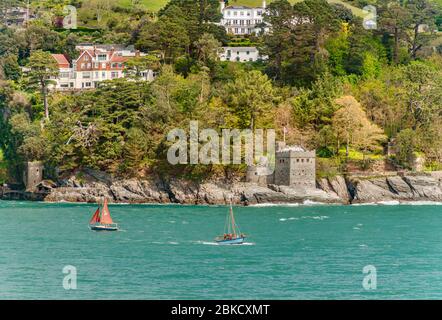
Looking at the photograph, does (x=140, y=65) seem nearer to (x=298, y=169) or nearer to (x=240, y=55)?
(x=240, y=55)

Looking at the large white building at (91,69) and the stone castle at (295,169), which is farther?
the large white building at (91,69)

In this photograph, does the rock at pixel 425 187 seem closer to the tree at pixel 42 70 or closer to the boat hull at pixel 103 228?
the boat hull at pixel 103 228

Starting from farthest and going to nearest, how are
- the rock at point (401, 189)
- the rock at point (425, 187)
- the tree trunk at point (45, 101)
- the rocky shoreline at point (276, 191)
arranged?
the tree trunk at point (45, 101) → the rock at point (425, 187) → the rock at point (401, 189) → the rocky shoreline at point (276, 191)

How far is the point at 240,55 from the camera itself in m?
140

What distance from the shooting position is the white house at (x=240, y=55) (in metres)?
139

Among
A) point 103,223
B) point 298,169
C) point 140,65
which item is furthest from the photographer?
point 140,65

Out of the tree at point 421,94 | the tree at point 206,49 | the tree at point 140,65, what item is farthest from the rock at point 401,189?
the tree at point 140,65

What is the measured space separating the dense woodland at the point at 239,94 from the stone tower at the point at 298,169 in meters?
2.13

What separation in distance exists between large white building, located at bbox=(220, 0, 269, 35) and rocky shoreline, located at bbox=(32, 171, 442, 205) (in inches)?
2192

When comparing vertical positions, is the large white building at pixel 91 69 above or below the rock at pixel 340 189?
above

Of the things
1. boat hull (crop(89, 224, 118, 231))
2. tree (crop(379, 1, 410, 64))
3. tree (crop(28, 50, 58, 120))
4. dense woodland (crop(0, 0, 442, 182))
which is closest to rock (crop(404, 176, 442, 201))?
dense woodland (crop(0, 0, 442, 182))

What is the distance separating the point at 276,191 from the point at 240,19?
62.6 meters

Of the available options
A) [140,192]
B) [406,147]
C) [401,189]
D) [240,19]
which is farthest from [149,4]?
[401,189]

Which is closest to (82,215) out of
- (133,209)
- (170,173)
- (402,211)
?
(133,209)
